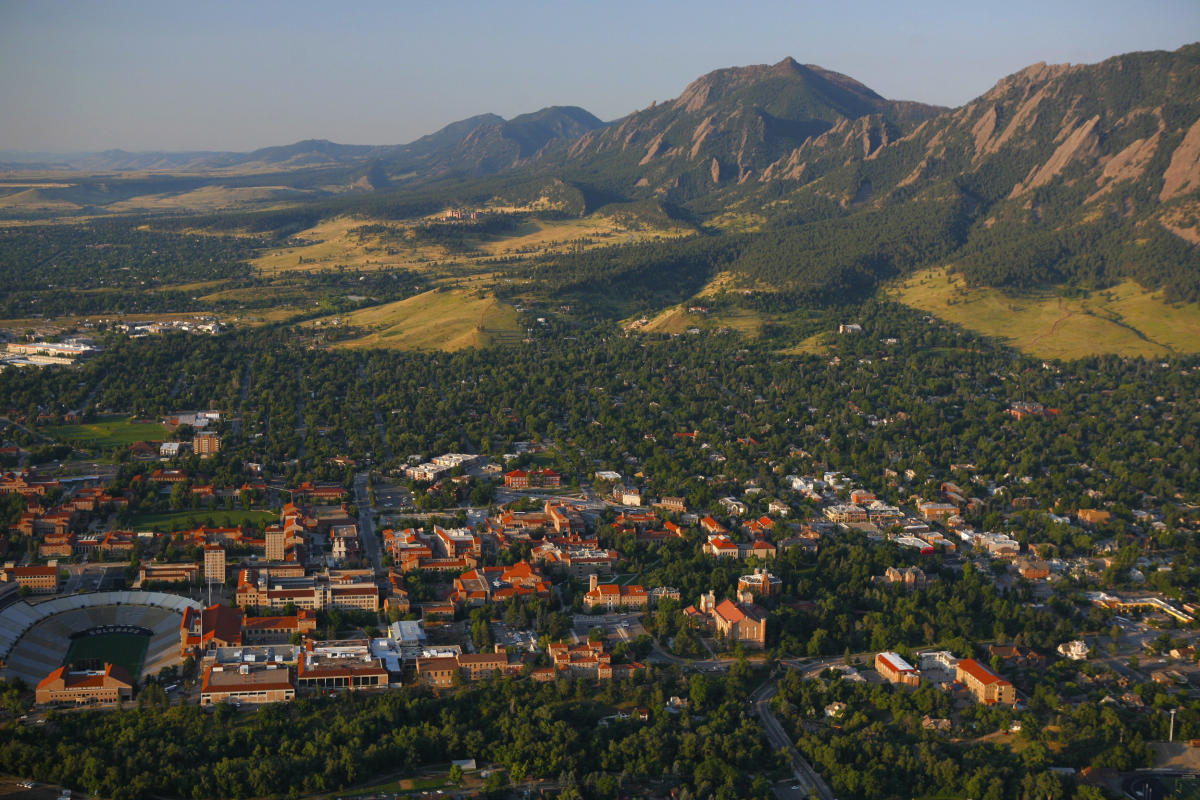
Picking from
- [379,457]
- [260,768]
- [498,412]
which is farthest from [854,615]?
[498,412]

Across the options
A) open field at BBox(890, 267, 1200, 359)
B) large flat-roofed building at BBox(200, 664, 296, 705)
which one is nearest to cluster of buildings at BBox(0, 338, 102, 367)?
large flat-roofed building at BBox(200, 664, 296, 705)

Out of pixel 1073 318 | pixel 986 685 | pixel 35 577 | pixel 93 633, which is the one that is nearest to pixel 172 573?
pixel 35 577

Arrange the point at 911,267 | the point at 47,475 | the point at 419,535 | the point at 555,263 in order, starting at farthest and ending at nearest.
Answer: the point at 555,263
the point at 911,267
the point at 47,475
the point at 419,535

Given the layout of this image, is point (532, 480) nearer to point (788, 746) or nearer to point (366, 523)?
point (366, 523)

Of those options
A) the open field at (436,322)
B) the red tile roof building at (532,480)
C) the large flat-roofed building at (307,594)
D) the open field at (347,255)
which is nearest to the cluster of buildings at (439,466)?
the red tile roof building at (532,480)

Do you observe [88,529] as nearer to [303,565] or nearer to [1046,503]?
[303,565]
